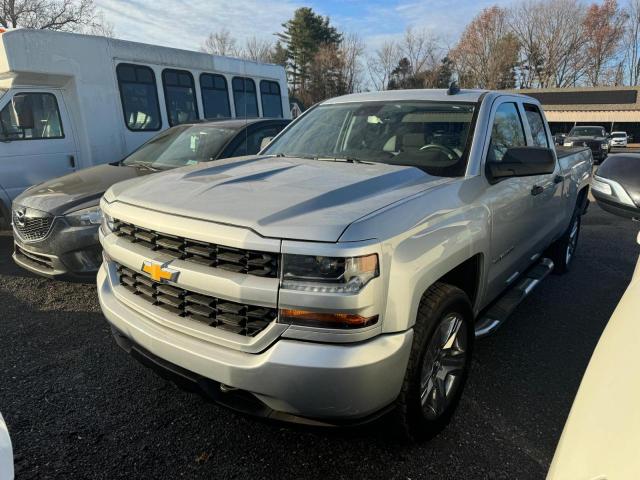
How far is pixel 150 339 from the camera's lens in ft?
7.63

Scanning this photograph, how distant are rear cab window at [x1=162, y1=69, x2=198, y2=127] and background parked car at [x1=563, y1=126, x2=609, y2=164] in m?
18.2

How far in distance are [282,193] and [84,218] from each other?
2.85 metres

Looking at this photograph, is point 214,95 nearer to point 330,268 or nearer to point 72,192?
point 72,192

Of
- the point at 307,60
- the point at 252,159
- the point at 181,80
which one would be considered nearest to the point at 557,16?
the point at 307,60

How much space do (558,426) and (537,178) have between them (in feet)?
6.15

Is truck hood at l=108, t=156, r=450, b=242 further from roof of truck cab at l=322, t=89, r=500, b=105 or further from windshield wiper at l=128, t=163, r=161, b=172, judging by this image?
windshield wiper at l=128, t=163, r=161, b=172

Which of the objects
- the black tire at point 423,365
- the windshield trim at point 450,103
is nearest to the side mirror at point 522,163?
the windshield trim at point 450,103

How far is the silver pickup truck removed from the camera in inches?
75.6

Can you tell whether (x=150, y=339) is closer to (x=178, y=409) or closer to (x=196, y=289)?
(x=196, y=289)

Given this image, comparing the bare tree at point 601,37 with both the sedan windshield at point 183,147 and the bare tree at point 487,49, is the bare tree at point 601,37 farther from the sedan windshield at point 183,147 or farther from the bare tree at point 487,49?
the sedan windshield at point 183,147

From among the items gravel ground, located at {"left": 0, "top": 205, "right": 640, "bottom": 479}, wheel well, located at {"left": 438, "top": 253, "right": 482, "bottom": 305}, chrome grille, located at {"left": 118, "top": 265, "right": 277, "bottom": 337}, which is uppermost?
chrome grille, located at {"left": 118, "top": 265, "right": 277, "bottom": 337}

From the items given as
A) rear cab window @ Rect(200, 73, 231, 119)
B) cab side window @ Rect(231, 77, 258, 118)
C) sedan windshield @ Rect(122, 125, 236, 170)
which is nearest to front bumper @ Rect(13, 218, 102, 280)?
sedan windshield @ Rect(122, 125, 236, 170)

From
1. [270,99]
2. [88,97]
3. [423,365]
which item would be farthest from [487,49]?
[423,365]

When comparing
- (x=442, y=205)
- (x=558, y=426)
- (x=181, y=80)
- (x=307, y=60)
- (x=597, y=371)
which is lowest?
(x=558, y=426)
